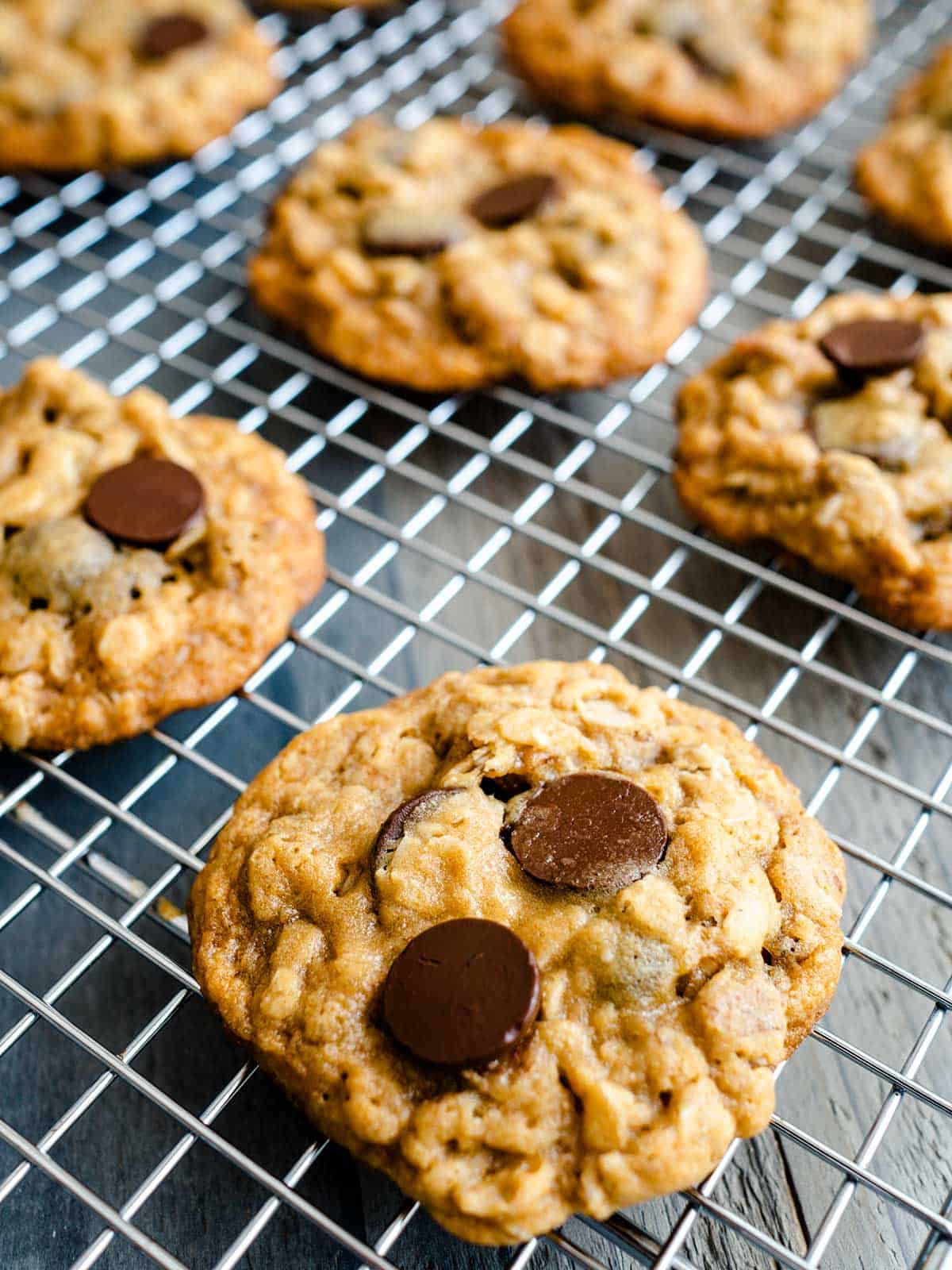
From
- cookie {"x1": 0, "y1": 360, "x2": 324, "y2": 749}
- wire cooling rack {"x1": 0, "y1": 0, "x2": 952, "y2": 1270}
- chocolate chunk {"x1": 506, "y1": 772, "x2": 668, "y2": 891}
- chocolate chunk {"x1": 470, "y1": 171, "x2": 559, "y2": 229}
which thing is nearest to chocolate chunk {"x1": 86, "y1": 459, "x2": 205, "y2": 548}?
cookie {"x1": 0, "y1": 360, "x2": 324, "y2": 749}

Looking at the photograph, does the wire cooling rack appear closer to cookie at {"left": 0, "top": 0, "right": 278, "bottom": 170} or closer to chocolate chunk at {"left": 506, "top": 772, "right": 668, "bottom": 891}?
cookie at {"left": 0, "top": 0, "right": 278, "bottom": 170}

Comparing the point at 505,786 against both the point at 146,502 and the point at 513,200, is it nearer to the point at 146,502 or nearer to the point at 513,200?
the point at 146,502

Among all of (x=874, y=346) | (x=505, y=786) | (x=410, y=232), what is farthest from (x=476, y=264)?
(x=505, y=786)

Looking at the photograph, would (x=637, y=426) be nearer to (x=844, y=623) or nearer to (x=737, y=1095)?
(x=844, y=623)

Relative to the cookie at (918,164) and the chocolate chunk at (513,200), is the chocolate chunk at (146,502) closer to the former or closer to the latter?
the chocolate chunk at (513,200)

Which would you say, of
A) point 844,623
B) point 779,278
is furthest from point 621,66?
point 844,623

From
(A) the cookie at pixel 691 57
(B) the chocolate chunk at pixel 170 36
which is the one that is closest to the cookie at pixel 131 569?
(B) the chocolate chunk at pixel 170 36
